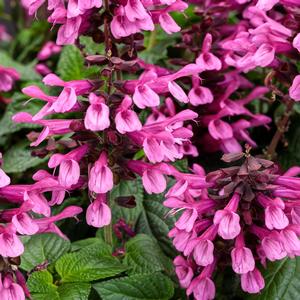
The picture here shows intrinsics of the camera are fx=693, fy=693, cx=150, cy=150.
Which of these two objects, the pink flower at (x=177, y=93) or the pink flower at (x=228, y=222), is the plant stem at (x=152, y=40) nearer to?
the pink flower at (x=177, y=93)

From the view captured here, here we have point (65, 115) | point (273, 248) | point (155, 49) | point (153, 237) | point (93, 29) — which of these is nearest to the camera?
point (273, 248)

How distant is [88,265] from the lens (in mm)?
994

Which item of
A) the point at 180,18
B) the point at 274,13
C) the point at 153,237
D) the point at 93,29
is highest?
the point at 93,29

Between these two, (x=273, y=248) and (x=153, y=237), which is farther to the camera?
(x=153, y=237)

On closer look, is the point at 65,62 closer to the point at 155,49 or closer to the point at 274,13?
the point at 155,49

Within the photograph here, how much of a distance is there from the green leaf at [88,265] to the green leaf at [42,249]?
26mm

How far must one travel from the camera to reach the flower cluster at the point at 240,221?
893 millimetres

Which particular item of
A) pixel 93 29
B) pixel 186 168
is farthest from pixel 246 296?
pixel 93 29

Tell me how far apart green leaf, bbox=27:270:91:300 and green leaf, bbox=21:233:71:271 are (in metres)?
0.04

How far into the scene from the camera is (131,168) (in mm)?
983

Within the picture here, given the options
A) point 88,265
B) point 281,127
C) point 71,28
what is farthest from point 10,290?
point 281,127

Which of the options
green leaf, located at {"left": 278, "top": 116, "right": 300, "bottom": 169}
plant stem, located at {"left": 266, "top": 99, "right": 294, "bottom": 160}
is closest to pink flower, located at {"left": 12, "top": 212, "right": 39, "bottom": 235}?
plant stem, located at {"left": 266, "top": 99, "right": 294, "bottom": 160}

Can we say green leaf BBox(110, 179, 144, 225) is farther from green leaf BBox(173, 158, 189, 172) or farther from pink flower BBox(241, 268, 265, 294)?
pink flower BBox(241, 268, 265, 294)

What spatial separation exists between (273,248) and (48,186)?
1.00 feet
